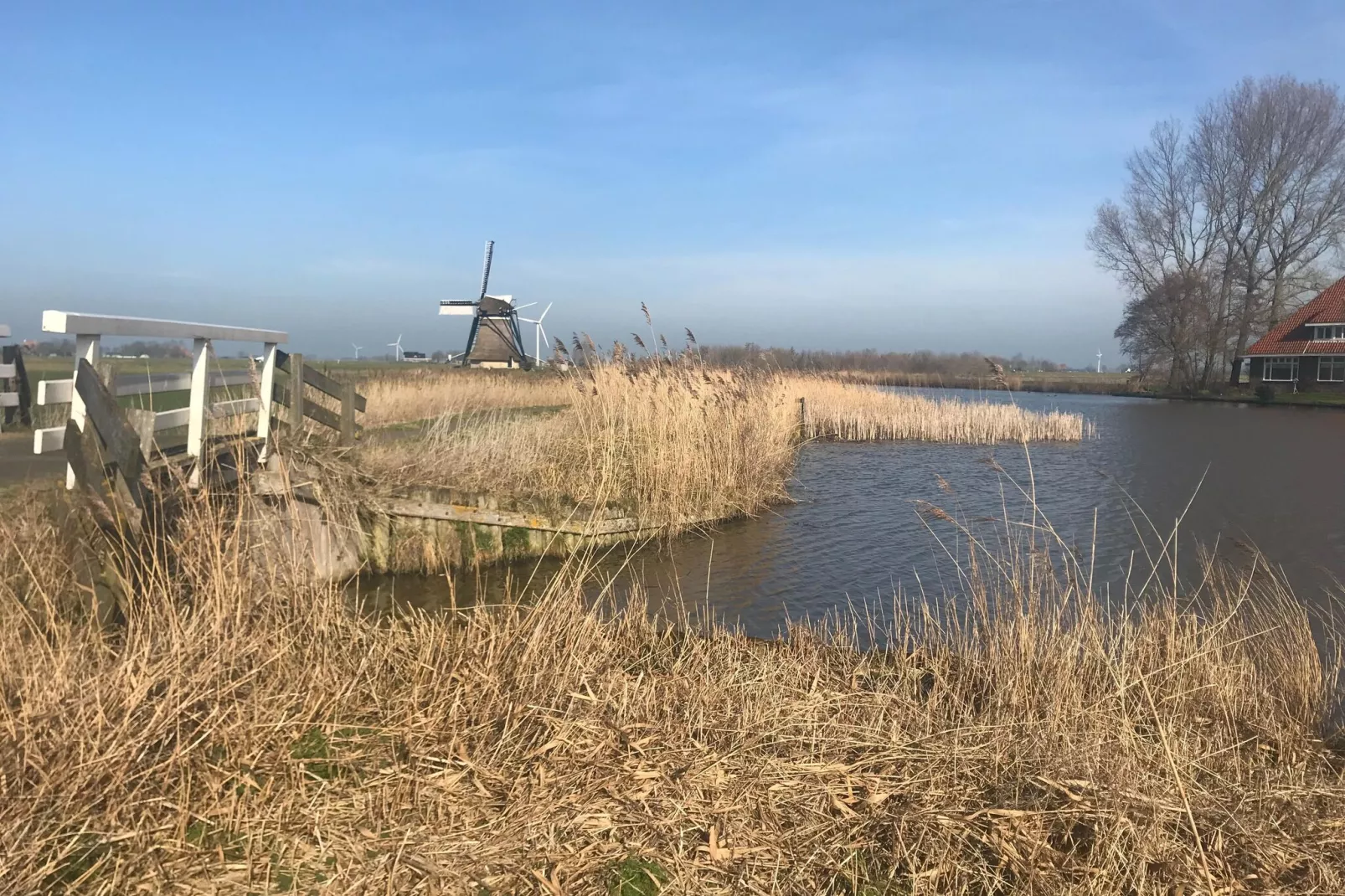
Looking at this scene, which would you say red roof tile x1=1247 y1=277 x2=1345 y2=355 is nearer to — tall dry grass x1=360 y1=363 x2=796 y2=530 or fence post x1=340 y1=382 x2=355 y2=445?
tall dry grass x1=360 y1=363 x2=796 y2=530

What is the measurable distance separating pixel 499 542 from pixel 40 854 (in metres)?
6.11

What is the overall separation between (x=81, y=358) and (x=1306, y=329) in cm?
4833

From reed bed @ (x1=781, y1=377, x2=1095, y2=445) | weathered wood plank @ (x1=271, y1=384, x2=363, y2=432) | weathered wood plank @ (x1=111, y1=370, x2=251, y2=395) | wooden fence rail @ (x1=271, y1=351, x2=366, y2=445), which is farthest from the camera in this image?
reed bed @ (x1=781, y1=377, x2=1095, y2=445)

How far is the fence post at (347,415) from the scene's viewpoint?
810 centimetres

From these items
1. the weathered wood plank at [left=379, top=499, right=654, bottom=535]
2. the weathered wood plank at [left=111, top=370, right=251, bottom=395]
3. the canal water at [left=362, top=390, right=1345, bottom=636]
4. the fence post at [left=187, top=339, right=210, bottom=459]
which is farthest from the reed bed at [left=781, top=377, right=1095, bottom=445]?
the fence post at [left=187, top=339, right=210, bottom=459]

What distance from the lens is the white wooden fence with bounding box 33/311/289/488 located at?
407cm

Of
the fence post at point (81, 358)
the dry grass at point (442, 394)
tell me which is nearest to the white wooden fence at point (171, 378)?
the fence post at point (81, 358)

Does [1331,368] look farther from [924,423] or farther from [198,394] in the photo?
[198,394]

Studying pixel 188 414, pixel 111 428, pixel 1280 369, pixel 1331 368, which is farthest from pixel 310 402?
pixel 1280 369

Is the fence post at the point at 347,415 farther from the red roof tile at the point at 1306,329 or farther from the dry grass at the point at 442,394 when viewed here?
the red roof tile at the point at 1306,329

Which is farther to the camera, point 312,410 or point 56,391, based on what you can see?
point 312,410

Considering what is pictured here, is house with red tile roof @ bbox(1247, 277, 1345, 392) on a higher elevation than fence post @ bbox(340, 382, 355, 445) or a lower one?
higher

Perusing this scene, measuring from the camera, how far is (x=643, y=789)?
9.11 ft

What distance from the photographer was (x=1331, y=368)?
127 ft
